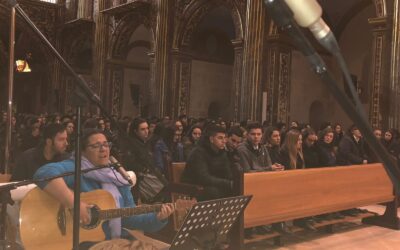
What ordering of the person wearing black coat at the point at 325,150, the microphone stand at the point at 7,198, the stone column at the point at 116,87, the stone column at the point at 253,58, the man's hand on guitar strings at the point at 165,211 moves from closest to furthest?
the microphone stand at the point at 7,198 < the man's hand on guitar strings at the point at 165,211 < the person wearing black coat at the point at 325,150 < the stone column at the point at 253,58 < the stone column at the point at 116,87

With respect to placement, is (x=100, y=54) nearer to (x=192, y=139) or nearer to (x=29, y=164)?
(x=192, y=139)

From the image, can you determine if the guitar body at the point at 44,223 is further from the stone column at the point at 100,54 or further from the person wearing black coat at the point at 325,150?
the stone column at the point at 100,54

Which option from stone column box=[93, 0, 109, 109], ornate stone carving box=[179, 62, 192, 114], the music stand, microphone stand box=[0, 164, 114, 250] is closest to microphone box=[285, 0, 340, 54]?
microphone stand box=[0, 164, 114, 250]

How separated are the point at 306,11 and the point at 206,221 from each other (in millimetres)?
2489

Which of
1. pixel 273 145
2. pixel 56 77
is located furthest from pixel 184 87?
pixel 56 77

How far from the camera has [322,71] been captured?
1.37m

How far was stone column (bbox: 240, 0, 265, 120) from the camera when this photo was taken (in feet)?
40.5

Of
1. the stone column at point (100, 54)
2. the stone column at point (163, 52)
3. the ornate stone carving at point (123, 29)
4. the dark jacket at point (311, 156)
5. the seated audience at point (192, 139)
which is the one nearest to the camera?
the dark jacket at point (311, 156)

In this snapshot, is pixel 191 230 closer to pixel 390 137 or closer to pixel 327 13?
pixel 390 137

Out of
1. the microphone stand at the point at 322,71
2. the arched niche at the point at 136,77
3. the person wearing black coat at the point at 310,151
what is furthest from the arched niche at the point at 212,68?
the microphone stand at the point at 322,71

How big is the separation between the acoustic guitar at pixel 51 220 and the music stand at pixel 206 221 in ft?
1.19

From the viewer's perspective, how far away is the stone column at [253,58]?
12352 millimetres

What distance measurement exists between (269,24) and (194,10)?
3452 millimetres

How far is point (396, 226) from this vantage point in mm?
7094
